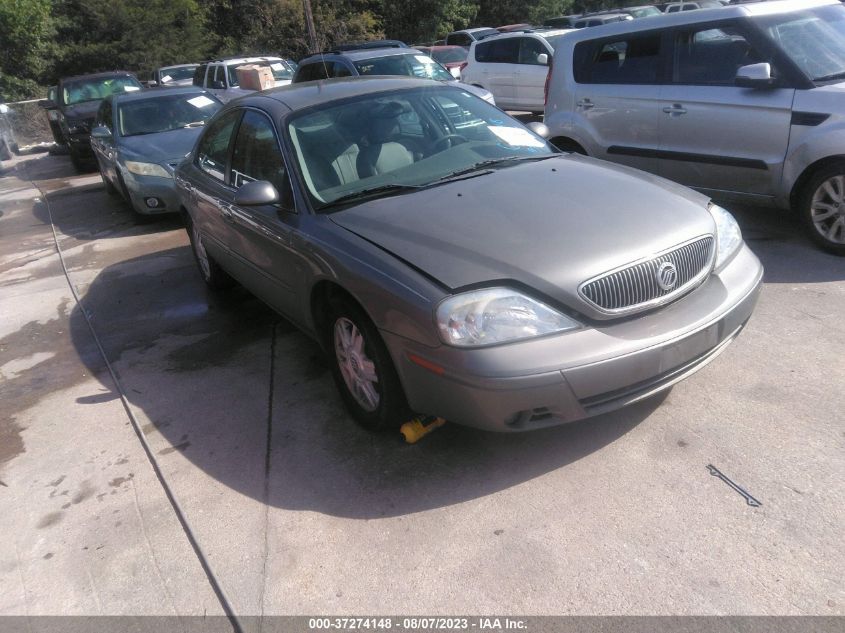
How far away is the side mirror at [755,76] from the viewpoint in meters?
5.17

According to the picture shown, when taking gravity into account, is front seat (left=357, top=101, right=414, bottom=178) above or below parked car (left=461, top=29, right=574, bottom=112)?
above

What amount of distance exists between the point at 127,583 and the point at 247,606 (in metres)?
0.55

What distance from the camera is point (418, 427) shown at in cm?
347

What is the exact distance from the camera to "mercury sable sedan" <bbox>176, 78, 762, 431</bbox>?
2.89 m

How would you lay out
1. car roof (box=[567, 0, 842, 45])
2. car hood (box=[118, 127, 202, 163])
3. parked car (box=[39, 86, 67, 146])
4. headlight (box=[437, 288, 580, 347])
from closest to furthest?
headlight (box=[437, 288, 580, 347])
car roof (box=[567, 0, 842, 45])
car hood (box=[118, 127, 202, 163])
parked car (box=[39, 86, 67, 146])

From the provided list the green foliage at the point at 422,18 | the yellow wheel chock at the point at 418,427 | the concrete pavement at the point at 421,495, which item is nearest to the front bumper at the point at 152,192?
the concrete pavement at the point at 421,495

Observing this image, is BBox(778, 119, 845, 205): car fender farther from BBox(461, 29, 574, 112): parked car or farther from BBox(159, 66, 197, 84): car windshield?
BBox(159, 66, 197, 84): car windshield

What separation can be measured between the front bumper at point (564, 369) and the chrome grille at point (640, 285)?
6 centimetres

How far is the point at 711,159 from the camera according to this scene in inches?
227

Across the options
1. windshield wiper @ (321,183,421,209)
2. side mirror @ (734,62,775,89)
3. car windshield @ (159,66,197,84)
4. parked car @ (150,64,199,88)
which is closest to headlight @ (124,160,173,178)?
windshield wiper @ (321,183,421,209)

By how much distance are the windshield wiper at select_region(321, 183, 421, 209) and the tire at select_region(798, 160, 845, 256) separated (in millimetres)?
3076

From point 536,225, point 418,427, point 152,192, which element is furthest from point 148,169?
point 536,225

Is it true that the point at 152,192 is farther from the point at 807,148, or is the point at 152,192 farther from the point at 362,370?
the point at 807,148

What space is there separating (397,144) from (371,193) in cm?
47
